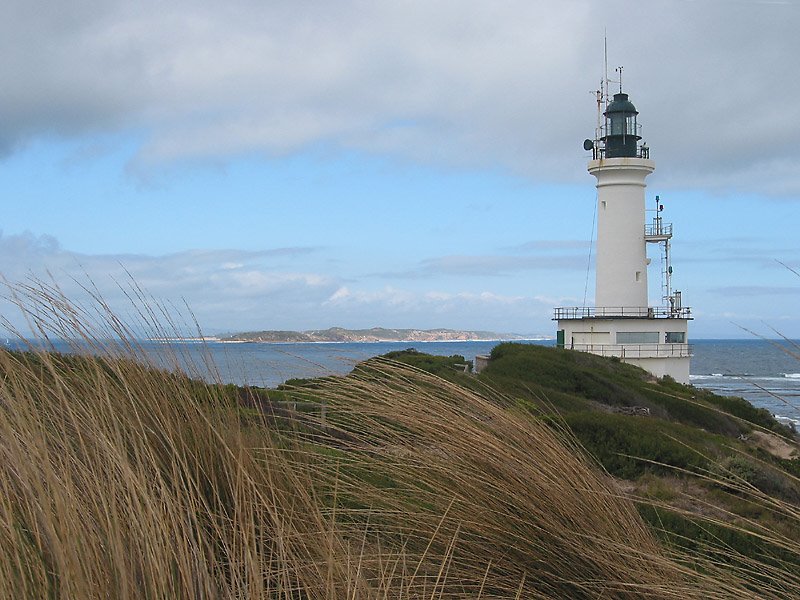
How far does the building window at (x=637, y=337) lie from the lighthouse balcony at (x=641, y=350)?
148 millimetres

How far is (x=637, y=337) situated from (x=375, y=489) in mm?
27151

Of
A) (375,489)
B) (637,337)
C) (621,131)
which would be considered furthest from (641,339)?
(375,489)

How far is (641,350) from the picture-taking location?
28.9 metres

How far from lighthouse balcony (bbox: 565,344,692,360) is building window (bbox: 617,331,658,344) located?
15 cm

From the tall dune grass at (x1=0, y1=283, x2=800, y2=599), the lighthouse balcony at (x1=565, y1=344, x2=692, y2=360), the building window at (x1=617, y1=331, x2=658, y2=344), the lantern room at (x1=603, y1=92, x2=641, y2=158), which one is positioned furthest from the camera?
the lantern room at (x1=603, y1=92, x2=641, y2=158)

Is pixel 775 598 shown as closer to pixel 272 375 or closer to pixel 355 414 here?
pixel 355 414

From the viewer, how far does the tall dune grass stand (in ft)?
7.99

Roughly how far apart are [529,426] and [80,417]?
1.71m

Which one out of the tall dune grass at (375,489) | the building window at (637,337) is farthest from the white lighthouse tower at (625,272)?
the tall dune grass at (375,489)

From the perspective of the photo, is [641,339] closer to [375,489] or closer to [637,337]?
[637,337]

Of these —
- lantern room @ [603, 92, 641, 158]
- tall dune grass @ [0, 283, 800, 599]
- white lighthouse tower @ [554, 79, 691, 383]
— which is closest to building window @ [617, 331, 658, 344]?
white lighthouse tower @ [554, 79, 691, 383]

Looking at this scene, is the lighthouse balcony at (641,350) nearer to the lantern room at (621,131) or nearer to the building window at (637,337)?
the building window at (637,337)

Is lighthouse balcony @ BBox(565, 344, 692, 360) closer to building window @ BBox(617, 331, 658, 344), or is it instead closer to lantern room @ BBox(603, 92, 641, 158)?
building window @ BBox(617, 331, 658, 344)

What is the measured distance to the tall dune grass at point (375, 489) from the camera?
2.44 metres
